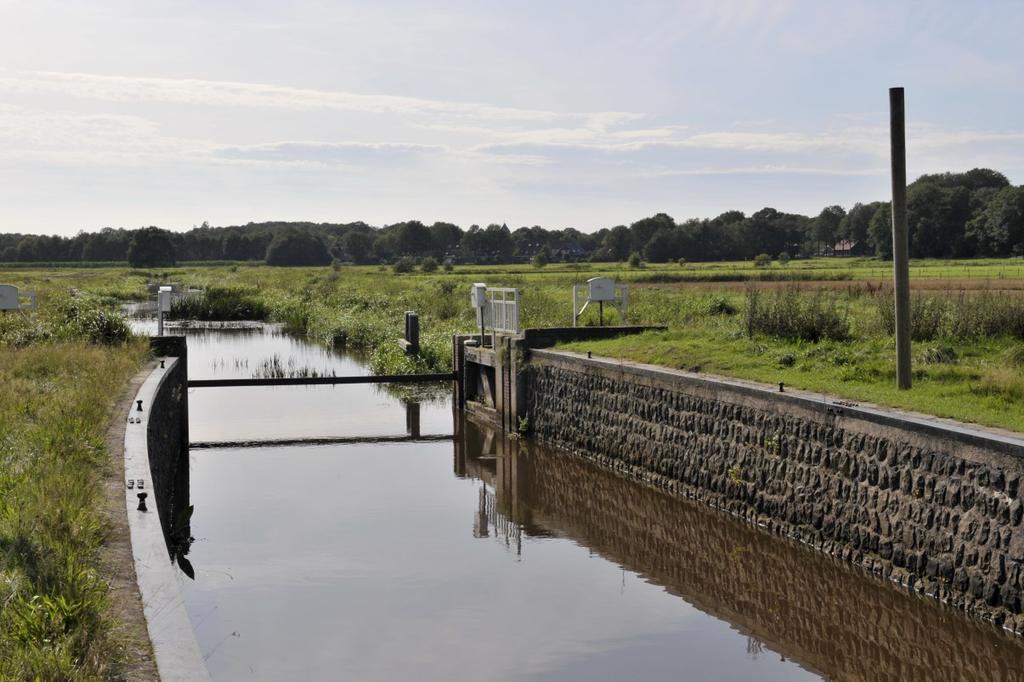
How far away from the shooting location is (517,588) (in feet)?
35.9

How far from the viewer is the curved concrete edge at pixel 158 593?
17.1 feet

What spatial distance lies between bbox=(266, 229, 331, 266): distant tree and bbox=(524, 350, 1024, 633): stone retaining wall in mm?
120690

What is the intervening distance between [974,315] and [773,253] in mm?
92070

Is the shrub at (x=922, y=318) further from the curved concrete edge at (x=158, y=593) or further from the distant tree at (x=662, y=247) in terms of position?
the distant tree at (x=662, y=247)

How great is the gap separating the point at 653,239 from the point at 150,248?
53.3 meters

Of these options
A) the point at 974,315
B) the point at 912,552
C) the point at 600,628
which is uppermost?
the point at 974,315

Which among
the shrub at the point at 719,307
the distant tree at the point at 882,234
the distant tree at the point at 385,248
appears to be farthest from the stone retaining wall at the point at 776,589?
the distant tree at the point at 385,248

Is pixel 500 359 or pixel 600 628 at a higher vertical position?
pixel 500 359

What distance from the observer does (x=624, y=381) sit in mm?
15883

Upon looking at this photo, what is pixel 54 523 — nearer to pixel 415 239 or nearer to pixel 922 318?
pixel 922 318

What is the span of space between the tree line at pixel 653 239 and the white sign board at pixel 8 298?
49.8 metres

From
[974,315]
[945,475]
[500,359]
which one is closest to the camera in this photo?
[945,475]

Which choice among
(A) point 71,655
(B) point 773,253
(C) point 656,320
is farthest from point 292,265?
(A) point 71,655

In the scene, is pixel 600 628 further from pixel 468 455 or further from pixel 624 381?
pixel 468 455
